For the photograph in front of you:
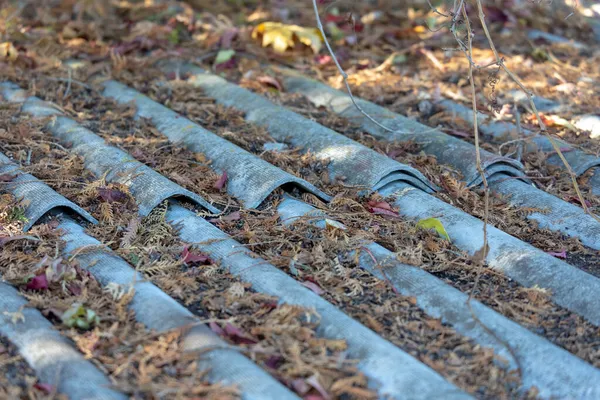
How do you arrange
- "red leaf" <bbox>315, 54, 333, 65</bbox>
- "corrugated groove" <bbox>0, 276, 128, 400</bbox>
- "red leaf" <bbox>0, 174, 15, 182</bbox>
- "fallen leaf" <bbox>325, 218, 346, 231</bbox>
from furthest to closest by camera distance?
1. "red leaf" <bbox>315, 54, 333, 65</bbox>
2. "red leaf" <bbox>0, 174, 15, 182</bbox>
3. "fallen leaf" <bbox>325, 218, 346, 231</bbox>
4. "corrugated groove" <bbox>0, 276, 128, 400</bbox>

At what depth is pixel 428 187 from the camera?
3.01m

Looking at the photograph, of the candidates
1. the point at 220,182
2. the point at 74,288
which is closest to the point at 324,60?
the point at 220,182

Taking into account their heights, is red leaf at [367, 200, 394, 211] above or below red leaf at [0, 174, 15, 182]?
below

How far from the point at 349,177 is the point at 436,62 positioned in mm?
1756

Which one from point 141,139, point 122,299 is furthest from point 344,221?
point 141,139

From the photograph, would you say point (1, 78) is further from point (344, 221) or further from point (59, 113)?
point (344, 221)

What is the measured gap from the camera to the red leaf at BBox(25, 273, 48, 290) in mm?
2273

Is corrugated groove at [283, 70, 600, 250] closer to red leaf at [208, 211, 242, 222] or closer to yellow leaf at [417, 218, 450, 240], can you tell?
yellow leaf at [417, 218, 450, 240]

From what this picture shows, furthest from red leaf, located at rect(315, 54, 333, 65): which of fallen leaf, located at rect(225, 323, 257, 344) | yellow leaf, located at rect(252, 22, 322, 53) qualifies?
fallen leaf, located at rect(225, 323, 257, 344)

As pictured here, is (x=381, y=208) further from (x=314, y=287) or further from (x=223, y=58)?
(x=223, y=58)

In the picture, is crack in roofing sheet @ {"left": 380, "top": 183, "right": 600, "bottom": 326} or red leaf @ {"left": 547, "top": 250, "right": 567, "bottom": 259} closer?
crack in roofing sheet @ {"left": 380, "top": 183, "right": 600, "bottom": 326}

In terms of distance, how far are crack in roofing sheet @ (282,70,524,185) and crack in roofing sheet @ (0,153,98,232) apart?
144 cm

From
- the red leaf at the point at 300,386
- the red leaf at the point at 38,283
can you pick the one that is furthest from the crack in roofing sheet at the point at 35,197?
the red leaf at the point at 300,386

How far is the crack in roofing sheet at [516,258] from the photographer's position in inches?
91.3
